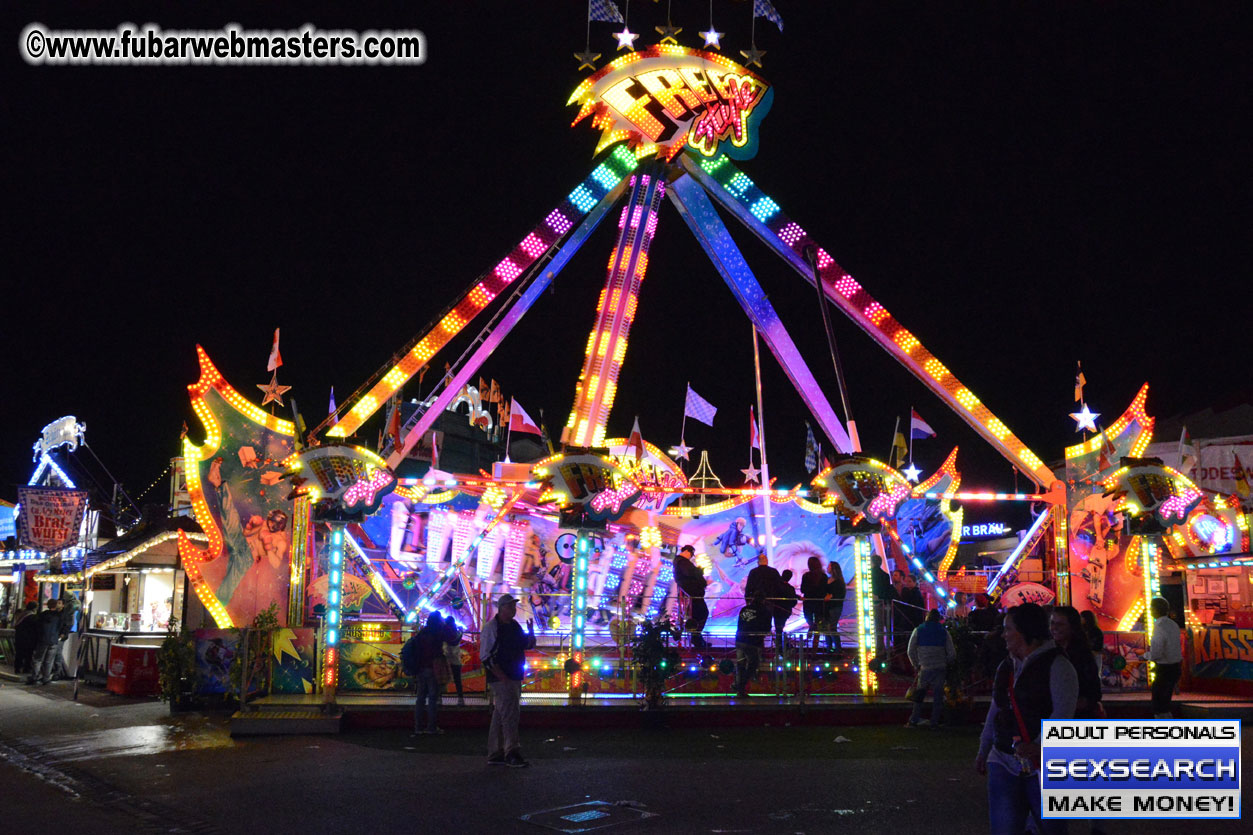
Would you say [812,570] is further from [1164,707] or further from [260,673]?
[260,673]

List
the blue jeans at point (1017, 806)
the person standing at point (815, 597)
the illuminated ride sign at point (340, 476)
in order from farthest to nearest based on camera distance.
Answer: the person standing at point (815, 597) → the illuminated ride sign at point (340, 476) → the blue jeans at point (1017, 806)

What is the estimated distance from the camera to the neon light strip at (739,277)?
66.9 feet

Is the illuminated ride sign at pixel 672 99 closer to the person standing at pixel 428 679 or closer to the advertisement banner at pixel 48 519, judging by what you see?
the person standing at pixel 428 679

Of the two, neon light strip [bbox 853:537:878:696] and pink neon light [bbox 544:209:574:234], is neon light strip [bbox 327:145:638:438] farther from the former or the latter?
neon light strip [bbox 853:537:878:696]

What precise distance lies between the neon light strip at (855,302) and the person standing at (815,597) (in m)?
4.73

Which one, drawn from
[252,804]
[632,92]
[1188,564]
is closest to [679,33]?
[632,92]

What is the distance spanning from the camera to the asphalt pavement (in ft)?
25.2

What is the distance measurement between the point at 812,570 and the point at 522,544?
288 inches

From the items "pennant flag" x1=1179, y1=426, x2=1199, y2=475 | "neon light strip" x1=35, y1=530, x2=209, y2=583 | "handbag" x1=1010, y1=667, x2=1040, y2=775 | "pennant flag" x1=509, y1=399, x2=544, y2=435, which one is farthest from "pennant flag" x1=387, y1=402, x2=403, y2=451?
"pennant flag" x1=1179, y1=426, x2=1199, y2=475

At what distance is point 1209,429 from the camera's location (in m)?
29.2

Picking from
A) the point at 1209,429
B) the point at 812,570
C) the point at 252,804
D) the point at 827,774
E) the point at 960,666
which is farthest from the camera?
the point at 1209,429

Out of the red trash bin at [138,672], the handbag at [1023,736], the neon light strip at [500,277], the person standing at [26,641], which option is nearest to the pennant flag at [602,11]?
the neon light strip at [500,277]

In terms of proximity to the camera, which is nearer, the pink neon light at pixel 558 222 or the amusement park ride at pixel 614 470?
the amusement park ride at pixel 614 470

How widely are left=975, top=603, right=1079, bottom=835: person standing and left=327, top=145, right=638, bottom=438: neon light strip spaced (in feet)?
37.5
